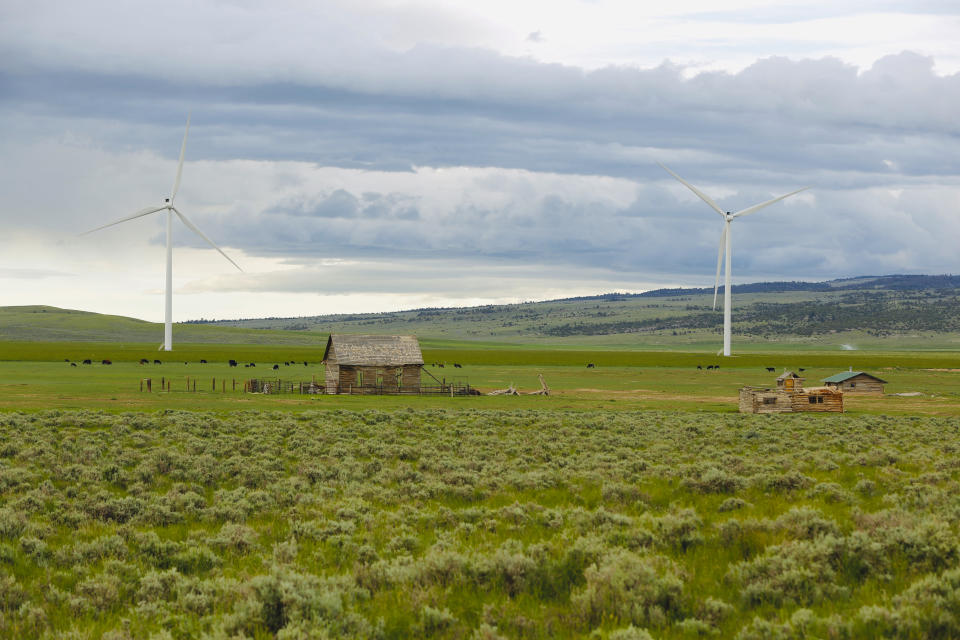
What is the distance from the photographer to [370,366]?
2584 inches

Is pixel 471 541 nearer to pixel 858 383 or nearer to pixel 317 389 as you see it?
pixel 317 389

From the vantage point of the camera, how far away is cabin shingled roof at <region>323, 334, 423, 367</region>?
65.6 metres

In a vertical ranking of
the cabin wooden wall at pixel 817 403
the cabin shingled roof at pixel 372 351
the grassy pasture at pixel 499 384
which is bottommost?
the grassy pasture at pixel 499 384

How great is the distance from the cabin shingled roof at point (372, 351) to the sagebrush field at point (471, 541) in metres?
37.8

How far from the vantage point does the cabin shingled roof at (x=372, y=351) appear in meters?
65.6

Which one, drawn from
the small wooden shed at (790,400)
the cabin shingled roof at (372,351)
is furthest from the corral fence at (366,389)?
the small wooden shed at (790,400)

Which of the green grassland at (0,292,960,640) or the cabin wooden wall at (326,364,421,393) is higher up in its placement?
the green grassland at (0,292,960,640)

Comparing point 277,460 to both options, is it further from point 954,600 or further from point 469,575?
point 954,600

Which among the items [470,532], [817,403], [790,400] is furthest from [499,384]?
[470,532]

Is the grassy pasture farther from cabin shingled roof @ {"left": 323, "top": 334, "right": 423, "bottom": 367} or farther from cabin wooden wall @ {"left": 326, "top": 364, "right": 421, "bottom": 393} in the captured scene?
cabin shingled roof @ {"left": 323, "top": 334, "right": 423, "bottom": 367}

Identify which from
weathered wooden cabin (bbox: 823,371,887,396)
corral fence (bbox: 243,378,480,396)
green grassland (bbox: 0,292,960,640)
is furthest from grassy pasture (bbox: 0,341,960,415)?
green grassland (bbox: 0,292,960,640)

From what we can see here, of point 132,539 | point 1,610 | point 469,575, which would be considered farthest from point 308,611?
point 132,539

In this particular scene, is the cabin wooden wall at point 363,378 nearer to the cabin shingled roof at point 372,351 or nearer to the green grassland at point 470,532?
the cabin shingled roof at point 372,351

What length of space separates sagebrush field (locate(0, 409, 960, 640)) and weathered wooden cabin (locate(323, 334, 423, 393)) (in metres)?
37.6
